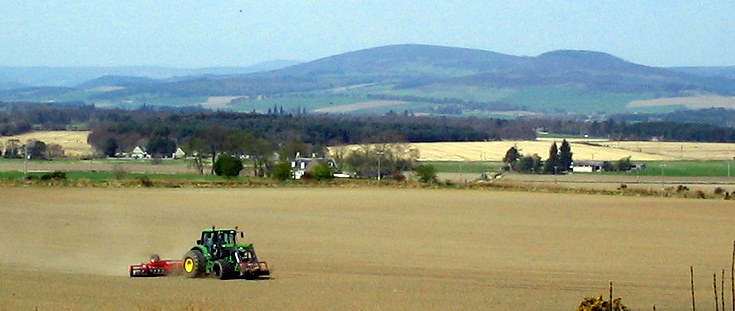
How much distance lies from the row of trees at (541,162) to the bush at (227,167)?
28.2 m

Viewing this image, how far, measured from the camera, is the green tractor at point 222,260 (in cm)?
2617

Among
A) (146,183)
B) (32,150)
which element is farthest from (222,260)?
(32,150)

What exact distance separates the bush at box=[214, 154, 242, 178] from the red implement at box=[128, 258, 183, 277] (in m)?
53.5

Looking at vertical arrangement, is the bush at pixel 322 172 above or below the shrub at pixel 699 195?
above

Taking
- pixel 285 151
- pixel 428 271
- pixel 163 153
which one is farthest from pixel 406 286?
pixel 163 153

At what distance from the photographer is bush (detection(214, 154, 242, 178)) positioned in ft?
268

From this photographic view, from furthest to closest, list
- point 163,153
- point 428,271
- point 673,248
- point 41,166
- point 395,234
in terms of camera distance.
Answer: point 163,153 → point 41,166 → point 395,234 → point 673,248 → point 428,271

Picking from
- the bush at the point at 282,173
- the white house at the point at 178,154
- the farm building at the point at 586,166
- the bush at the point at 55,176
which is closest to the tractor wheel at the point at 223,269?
the bush at the point at 55,176

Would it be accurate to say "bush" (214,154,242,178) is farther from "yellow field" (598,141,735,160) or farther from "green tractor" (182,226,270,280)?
"green tractor" (182,226,270,280)

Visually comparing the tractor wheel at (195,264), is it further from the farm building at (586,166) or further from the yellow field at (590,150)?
the yellow field at (590,150)

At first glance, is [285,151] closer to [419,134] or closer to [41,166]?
[41,166]

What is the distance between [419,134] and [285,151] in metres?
44.2

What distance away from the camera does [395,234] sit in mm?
39500

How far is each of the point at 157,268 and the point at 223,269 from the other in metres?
2.18
